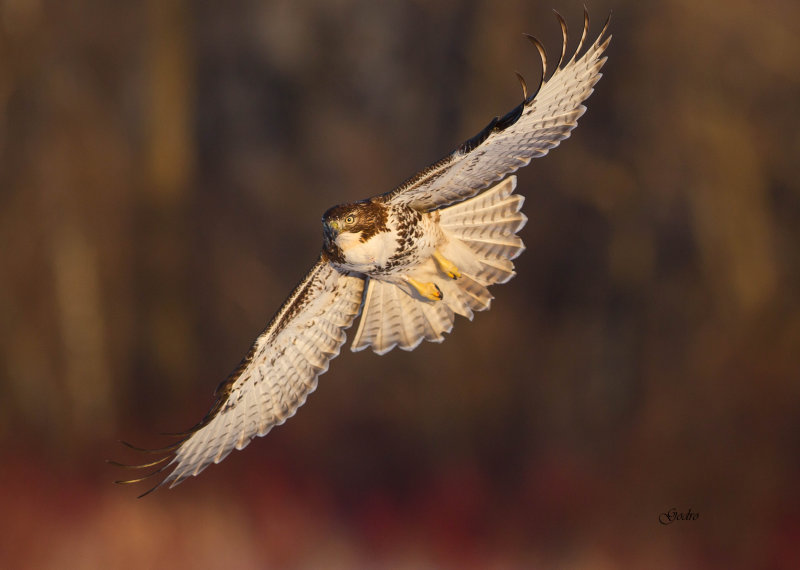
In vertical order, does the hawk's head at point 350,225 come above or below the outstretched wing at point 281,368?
above

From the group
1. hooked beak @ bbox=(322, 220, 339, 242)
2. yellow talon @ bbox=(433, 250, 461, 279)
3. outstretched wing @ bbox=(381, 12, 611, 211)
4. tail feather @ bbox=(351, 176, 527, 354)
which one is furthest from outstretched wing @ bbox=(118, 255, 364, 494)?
outstretched wing @ bbox=(381, 12, 611, 211)

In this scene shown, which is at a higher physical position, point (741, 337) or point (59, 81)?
point (59, 81)

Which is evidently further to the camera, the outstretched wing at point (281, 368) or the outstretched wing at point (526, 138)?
the outstretched wing at point (281, 368)

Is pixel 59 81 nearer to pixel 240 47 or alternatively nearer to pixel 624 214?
pixel 240 47

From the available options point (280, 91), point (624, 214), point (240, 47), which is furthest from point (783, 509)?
point (240, 47)

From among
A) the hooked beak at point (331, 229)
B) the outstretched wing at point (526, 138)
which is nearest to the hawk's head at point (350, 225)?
the hooked beak at point (331, 229)

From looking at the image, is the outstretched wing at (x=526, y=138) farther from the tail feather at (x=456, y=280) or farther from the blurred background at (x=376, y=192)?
the blurred background at (x=376, y=192)
